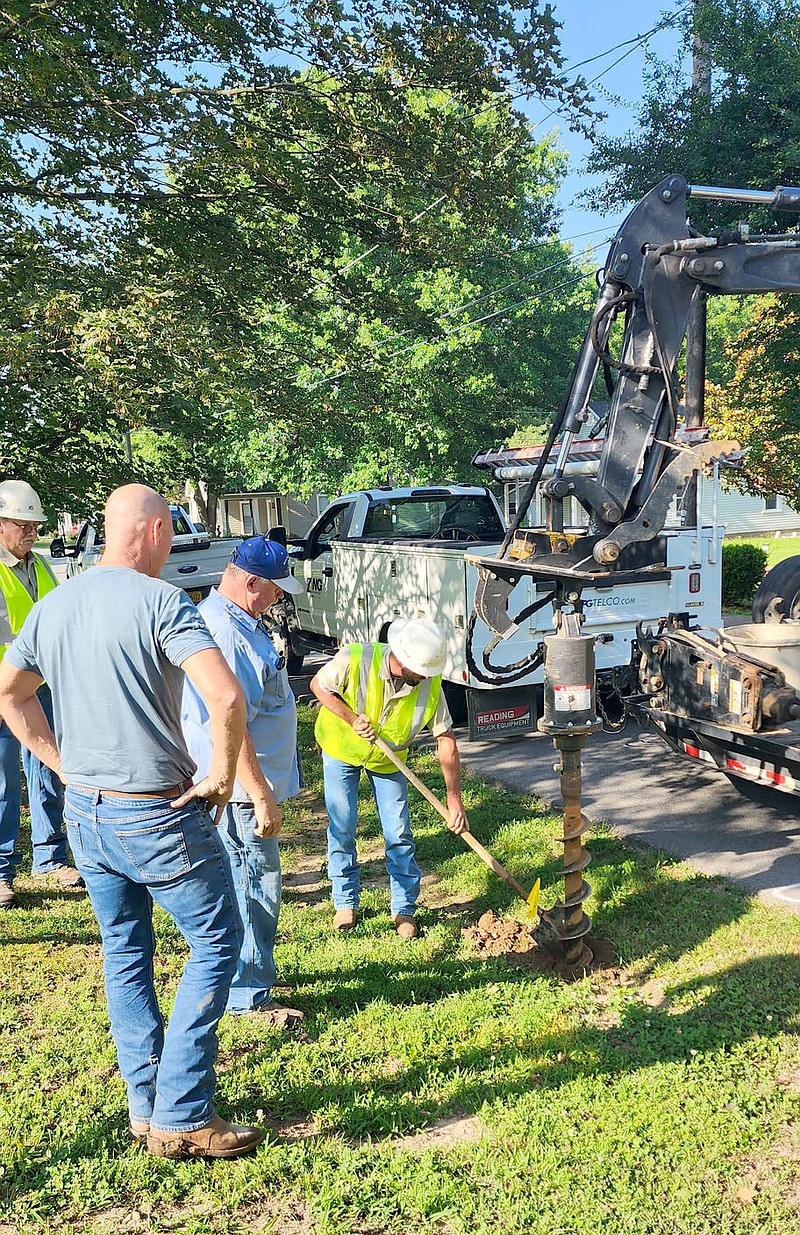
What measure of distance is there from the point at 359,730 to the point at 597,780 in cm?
339

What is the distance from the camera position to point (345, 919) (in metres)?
4.87

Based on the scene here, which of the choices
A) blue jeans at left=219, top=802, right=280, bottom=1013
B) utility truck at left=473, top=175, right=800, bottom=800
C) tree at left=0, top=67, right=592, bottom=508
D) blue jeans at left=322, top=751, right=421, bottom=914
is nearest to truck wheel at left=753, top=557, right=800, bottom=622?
utility truck at left=473, top=175, right=800, bottom=800

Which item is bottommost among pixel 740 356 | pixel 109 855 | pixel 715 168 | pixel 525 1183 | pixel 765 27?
pixel 525 1183

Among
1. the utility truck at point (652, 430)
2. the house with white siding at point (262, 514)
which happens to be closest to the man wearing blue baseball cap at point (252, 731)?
the utility truck at point (652, 430)

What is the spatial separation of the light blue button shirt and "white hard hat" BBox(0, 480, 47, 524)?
188 cm

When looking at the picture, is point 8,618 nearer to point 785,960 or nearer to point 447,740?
point 447,740

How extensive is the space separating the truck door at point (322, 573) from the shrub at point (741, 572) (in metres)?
8.36

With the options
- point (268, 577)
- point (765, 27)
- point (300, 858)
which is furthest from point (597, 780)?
point (765, 27)

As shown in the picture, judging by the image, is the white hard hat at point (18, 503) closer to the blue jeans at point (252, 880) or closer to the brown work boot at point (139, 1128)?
the blue jeans at point (252, 880)

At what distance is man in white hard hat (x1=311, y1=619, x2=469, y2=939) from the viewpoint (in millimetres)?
4461

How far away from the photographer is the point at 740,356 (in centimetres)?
1552

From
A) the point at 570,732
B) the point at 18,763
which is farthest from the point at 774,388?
the point at 18,763

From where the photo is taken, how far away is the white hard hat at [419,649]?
4.31 metres

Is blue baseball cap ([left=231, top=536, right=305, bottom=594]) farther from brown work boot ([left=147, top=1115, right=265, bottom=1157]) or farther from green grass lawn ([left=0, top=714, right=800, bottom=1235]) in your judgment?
brown work boot ([left=147, top=1115, right=265, bottom=1157])
